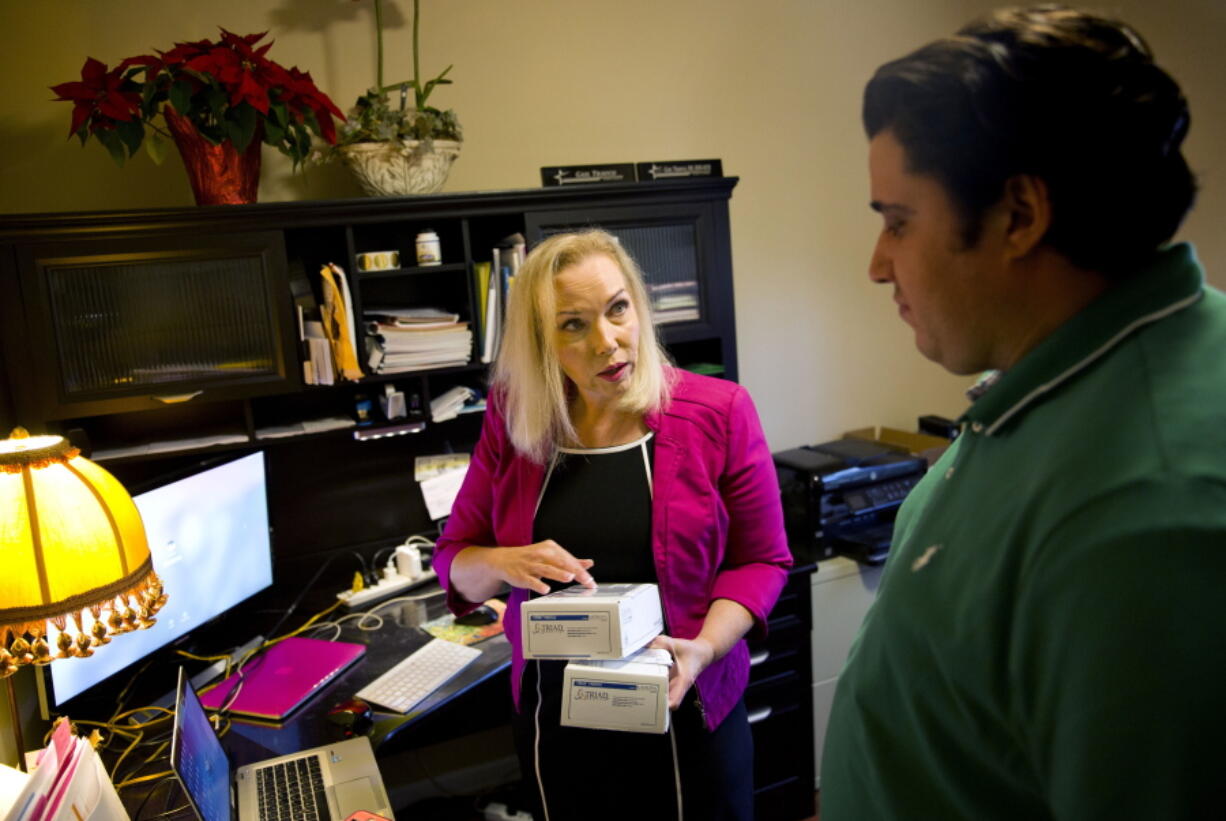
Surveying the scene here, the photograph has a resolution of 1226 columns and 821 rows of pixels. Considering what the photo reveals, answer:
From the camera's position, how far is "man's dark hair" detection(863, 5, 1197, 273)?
632mm

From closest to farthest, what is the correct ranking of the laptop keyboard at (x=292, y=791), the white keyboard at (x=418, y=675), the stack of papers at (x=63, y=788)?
1. the stack of papers at (x=63, y=788)
2. the laptop keyboard at (x=292, y=791)
3. the white keyboard at (x=418, y=675)

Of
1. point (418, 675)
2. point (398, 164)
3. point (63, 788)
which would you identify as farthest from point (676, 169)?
point (63, 788)

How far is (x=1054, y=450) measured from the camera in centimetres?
64

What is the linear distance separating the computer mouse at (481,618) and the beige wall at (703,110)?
131cm

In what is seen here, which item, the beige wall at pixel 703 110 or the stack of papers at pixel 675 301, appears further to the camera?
the stack of papers at pixel 675 301

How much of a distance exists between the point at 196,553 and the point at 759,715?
159cm

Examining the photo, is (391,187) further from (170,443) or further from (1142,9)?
(1142,9)

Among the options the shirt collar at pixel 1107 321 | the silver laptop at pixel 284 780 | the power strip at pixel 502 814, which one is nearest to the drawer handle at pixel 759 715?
the power strip at pixel 502 814

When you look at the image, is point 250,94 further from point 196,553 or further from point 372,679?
point 372,679

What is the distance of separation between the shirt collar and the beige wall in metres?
2.27

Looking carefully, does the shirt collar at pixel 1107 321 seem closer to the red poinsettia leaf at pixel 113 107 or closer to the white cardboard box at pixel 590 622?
the white cardboard box at pixel 590 622

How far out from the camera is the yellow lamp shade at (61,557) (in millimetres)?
1104

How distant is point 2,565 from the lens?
1.10 m

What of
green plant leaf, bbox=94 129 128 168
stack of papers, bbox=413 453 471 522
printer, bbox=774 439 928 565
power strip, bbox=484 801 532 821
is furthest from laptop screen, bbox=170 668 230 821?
printer, bbox=774 439 928 565
